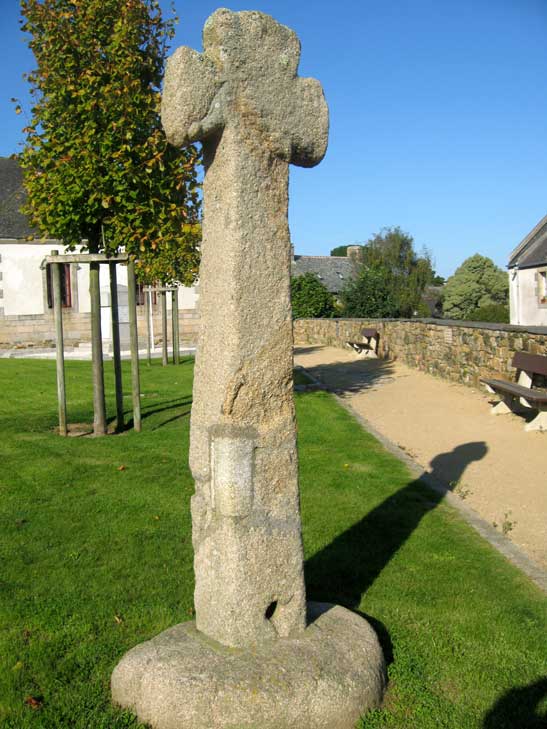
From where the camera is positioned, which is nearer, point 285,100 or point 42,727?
point 42,727

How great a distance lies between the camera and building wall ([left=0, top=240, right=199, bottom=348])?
2562 centimetres

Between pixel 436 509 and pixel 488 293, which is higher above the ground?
pixel 488 293

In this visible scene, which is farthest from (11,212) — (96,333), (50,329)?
(96,333)

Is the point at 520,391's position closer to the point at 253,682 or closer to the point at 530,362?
the point at 530,362

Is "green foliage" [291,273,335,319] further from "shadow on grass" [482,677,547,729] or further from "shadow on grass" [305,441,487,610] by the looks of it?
Result: "shadow on grass" [482,677,547,729]

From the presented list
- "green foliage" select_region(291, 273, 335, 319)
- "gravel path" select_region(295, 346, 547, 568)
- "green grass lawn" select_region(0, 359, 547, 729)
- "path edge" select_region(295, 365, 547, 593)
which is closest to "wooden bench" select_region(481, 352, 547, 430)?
"gravel path" select_region(295, 346, 547, 568)

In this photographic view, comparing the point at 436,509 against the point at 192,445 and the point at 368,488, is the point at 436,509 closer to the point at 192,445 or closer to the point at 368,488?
the point at 368,488

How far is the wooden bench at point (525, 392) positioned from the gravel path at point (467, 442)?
208 mm

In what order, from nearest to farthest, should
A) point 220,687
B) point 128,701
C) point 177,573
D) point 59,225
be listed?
point 220,687, point 128,701, point 177,573, point 59,225

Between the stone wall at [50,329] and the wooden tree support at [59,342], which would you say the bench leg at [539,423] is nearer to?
the wooden tree support at [59,342]

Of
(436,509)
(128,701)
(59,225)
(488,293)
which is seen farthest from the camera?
(488,293)

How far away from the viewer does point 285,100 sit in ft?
10.0

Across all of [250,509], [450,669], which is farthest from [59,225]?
[450,669]

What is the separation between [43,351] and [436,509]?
68.1ft
